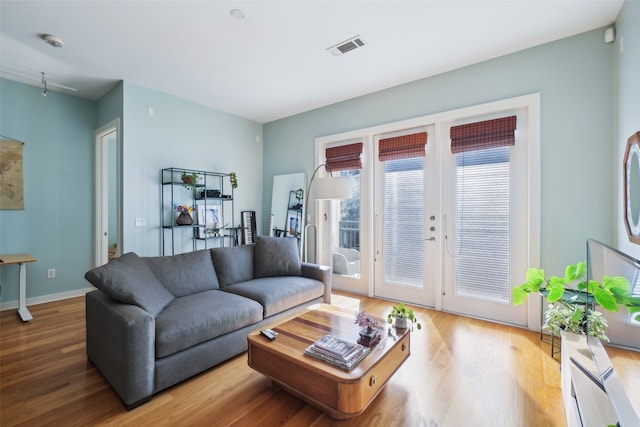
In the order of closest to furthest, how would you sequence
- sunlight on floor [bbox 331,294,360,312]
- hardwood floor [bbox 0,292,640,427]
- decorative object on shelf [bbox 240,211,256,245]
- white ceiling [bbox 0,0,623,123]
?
hardwood floor [bbox 0,292,640,427] → white ceiling [bbox 0,0,623,123] → sunlight on floor [bbox 331,294,360,312] → decorative object on shelf [bbox 240,211,256,245]

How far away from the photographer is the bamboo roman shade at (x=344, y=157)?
399 cm

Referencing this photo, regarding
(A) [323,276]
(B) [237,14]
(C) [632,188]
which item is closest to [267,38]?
(B) [237,14]

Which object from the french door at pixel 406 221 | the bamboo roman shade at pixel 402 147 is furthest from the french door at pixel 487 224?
the bamboo roman shade at pixel 402 147

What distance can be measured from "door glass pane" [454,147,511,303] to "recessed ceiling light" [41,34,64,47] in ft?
13.6

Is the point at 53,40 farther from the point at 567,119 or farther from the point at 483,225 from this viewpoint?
the point at 567,119

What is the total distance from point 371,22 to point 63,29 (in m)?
2.68

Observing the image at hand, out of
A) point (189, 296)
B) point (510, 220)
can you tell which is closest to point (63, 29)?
point (189, 296)

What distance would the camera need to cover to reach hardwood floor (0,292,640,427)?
5.39 feet

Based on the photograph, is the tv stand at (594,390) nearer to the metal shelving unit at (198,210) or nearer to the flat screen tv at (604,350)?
the flat screen tv at (604,350)

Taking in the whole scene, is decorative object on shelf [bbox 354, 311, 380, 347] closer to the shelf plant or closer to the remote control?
the remote control

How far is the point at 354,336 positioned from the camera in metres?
1.92

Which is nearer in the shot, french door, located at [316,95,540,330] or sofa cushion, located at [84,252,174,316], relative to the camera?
sofa cushion, located at [84,252,174,316]

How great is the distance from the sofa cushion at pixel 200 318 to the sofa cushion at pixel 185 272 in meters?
0.12

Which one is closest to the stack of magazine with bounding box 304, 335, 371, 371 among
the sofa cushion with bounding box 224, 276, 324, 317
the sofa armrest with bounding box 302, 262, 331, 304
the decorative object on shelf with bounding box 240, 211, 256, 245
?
the sofa cushion with bounding box 224, 276, 324, 317
